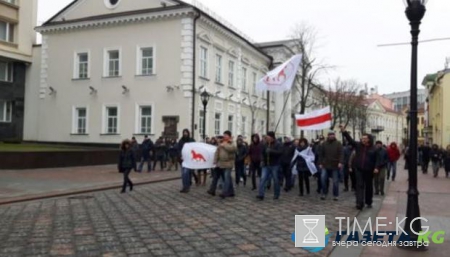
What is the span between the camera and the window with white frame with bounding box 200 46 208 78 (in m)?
31.7

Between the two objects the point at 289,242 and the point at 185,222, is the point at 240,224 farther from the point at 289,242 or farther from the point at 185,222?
the point at 289,242

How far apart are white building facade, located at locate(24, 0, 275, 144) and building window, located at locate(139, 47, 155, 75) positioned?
66mm

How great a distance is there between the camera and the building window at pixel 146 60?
31312mm

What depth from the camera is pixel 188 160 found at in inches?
576

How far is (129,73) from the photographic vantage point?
31.8 metres

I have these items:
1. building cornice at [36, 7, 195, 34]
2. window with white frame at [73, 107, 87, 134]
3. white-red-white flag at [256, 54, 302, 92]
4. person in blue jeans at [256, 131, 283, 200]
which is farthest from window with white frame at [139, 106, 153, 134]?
person in blue jeans at [256, 131, 283, 200]

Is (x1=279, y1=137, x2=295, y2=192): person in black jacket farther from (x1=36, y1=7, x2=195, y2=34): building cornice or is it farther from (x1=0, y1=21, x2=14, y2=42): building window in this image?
(x1=0, y1=21, x2=14, y2=42): building window

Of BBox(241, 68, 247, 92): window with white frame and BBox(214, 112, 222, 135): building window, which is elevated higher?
BBox(241, 68, 247, 92): window with white frame

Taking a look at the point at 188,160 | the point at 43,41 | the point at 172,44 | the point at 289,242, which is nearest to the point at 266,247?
the point at 289,242

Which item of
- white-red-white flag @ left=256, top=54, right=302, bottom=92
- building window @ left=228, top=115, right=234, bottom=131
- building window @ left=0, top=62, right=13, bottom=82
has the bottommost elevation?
building window @ left=228, top=115, right=234, bottom=131

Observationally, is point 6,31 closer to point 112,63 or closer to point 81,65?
point 81,65

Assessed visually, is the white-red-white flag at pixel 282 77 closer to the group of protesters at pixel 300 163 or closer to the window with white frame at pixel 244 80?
the group of protesters at pixel 300 163

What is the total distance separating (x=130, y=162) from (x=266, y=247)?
7.74 m

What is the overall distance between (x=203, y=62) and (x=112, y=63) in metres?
6.39
